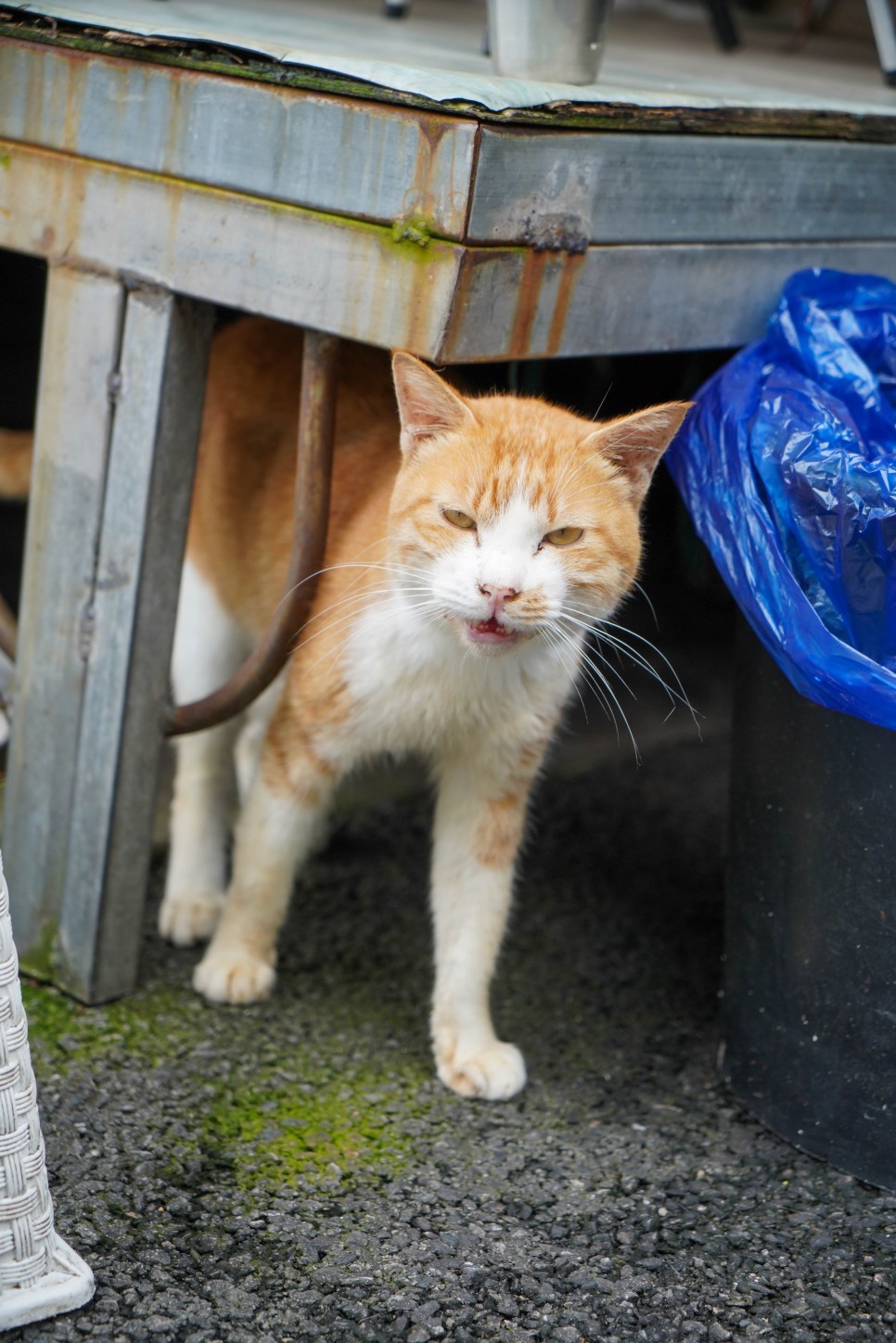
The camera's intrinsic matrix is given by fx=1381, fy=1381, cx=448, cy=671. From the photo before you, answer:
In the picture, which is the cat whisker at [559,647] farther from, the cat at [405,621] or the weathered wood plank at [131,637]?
the weathered wood plank at [131,637]

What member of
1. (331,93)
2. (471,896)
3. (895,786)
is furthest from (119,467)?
(895,786)

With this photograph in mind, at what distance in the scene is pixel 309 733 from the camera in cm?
231

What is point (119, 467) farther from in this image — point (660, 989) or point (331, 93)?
point (660, 989)

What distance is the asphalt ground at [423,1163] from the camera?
5.98 ft

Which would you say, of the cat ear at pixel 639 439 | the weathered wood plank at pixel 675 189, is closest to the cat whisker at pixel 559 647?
the cat ear at pixel 639 439

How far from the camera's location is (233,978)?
2.48 meters

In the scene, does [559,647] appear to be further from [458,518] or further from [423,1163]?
[423,1163]

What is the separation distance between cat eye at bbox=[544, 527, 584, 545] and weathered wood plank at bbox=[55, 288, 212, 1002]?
0.68 m

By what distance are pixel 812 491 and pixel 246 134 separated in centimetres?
96

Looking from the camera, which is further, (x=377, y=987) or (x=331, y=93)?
(x=377, y=987)

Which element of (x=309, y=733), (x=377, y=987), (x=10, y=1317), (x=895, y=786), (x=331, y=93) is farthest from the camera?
(x=377, y=987)

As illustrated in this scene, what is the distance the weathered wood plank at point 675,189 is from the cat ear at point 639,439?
269 millimetres

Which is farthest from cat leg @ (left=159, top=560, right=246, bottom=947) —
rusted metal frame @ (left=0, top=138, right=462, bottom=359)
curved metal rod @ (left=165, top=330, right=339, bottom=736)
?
rusted metal frame @ (left=0, top=138, right=462, bottom=359)

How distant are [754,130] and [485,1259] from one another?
174 centimetres
